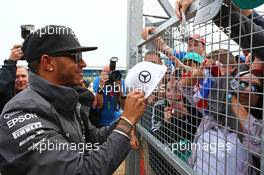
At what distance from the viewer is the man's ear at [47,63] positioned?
1.25 m

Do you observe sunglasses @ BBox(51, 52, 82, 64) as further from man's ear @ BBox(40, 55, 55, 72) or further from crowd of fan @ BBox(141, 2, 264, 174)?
crowd of fan @ BBox(141, 2, 264, 174)

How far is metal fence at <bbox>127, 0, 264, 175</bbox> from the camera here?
0.81 m

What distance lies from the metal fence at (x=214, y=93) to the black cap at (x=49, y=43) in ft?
1.55

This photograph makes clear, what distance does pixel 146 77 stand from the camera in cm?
121

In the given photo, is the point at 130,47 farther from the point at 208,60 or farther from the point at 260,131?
the point at 260,131

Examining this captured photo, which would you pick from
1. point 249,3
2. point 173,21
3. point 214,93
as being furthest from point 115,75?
point 249,3

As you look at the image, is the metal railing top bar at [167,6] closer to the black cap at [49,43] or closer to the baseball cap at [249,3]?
the black cap at [49,43]

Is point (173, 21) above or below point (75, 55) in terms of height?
above

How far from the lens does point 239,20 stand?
32.4 inches

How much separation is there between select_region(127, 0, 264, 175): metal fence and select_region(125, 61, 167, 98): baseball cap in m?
0.12

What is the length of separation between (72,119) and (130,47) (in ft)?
3.50

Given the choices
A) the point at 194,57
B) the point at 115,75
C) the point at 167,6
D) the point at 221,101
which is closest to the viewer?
the point at 221,101

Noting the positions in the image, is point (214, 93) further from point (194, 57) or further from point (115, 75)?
point (115, 75)

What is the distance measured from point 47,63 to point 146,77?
458 mm
